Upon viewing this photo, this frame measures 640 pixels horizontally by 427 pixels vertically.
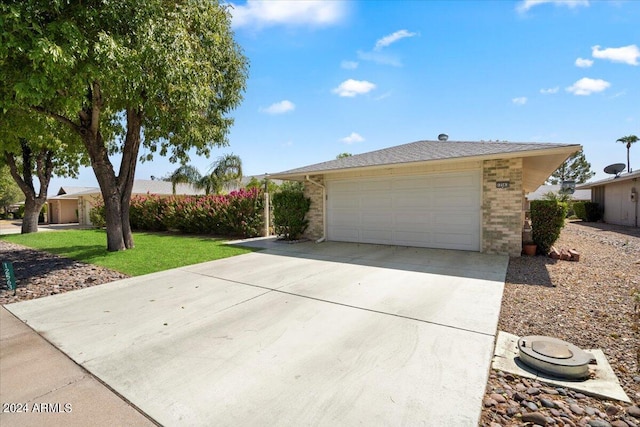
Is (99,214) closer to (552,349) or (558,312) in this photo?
(558,312)

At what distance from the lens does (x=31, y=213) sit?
690 inches

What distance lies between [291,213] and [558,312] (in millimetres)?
9006

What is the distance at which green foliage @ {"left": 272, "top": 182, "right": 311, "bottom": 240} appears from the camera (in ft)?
38.9

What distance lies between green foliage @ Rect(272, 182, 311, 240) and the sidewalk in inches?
346

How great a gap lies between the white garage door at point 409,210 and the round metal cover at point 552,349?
5.91 metres

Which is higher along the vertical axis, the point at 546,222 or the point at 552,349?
the point at 546,222

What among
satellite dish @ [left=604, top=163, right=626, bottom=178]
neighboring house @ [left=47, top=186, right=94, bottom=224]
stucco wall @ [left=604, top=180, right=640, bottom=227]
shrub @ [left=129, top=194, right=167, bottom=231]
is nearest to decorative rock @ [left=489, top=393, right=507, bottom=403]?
shrub @ [left=129, top=194, right=167, bottom=231]

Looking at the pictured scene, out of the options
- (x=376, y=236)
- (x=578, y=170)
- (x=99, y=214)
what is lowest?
(x=376, y=236)

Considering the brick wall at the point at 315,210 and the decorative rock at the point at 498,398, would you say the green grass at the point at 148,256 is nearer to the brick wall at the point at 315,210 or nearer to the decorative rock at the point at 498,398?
the brick wall at the point at 315,210

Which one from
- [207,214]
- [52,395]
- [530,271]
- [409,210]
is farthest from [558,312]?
[207,214]

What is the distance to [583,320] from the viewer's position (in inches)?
149

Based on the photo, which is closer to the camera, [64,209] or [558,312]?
[558,312]

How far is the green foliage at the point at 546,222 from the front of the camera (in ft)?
25.8

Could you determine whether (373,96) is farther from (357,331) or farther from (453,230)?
(357,331)
